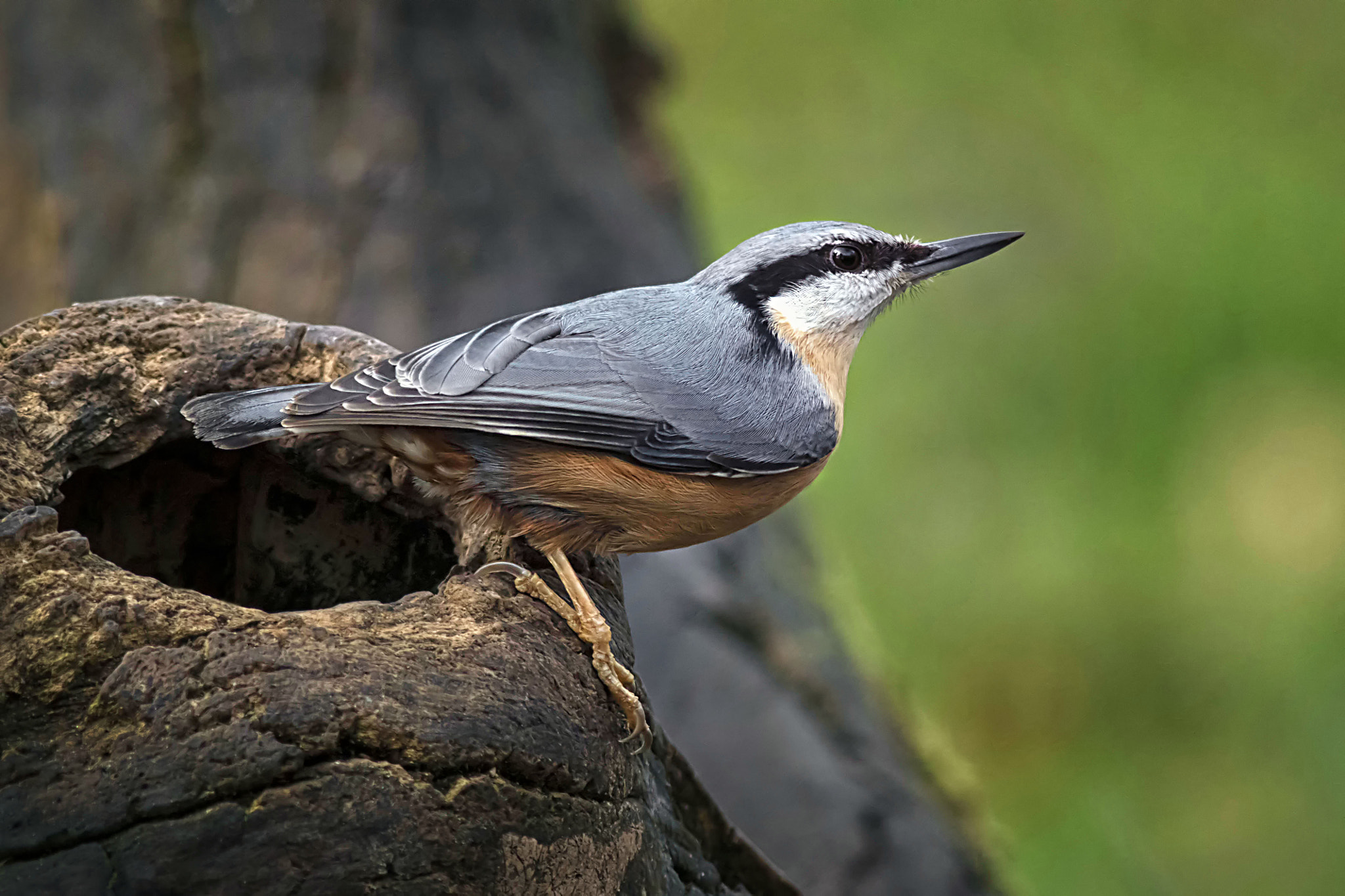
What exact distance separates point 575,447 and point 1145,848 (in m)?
3.85

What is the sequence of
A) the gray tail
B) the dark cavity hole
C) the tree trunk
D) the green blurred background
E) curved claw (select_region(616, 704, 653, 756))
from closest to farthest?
curved claw (select_region(616, 704, 653, 756)), the gray tail, the dark cavity hole, the tree trunk, the green blurred background

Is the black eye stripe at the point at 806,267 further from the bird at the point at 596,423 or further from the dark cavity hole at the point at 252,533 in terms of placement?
the dark cavity hole at the point at 252,533

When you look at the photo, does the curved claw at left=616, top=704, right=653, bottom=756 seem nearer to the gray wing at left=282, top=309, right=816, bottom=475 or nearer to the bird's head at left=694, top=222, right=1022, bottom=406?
the gray wing at left=282, top=309, right=816, bottom=475

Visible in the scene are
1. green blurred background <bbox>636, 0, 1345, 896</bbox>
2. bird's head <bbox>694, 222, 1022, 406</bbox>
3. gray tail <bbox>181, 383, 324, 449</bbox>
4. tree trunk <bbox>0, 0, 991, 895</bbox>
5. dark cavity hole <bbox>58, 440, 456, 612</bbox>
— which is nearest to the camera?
gray tail <bbox>181, 383, 324, 449</bbox>

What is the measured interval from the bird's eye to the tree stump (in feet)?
3.75

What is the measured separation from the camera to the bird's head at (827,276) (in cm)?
294

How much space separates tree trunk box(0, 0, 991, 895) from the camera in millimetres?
3781

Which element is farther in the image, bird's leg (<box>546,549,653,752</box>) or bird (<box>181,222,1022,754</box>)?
bird (<box>181,222,1022,754</box>)

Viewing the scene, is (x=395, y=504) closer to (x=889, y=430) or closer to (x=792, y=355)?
(x=792, y=355)

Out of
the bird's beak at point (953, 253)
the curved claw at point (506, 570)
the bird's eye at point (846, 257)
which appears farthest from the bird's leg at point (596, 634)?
the bird's beak at point (953, 253)

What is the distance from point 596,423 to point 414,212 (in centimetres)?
245

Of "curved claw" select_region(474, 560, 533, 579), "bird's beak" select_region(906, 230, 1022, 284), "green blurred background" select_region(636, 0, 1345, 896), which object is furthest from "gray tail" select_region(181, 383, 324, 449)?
"green blurred background" select_region(636, 0, 1345, 896)

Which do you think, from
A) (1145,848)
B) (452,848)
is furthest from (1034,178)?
(452,848)

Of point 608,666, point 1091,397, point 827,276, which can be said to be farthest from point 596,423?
point 1091,397
